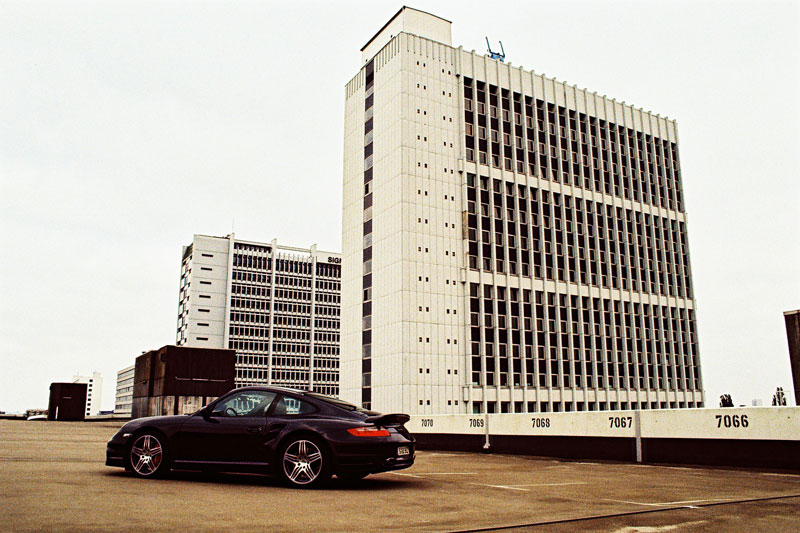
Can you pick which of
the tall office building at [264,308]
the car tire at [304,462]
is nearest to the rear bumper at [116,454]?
the car tire at [304,462]

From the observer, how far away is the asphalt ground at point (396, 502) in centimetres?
523

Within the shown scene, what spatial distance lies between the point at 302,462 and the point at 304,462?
3cm

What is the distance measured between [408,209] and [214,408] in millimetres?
41176

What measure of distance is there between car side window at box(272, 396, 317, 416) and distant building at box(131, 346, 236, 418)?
47836 millimetres

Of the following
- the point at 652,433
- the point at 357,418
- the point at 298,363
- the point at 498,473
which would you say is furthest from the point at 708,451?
the point at 298,363

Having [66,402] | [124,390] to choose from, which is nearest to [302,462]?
[66,402]

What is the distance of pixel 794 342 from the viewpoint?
35625 millimetres

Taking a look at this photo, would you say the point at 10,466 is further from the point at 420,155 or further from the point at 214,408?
the point at 420,155

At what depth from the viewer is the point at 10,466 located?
9.91m

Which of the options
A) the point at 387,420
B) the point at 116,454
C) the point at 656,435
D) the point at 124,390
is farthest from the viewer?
the point at 124,390

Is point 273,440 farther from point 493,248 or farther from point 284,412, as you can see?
point 493,248

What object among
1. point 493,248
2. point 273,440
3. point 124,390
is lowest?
point 273,440

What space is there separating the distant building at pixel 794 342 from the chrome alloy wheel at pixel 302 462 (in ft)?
116

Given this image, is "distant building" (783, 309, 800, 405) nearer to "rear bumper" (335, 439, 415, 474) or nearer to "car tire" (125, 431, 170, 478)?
"rear bumper" (335, 439, 415, 474)
